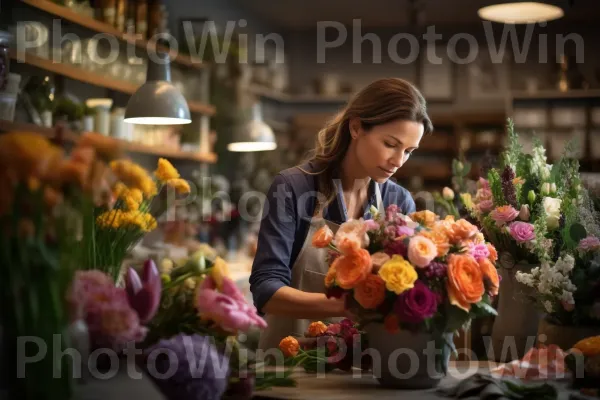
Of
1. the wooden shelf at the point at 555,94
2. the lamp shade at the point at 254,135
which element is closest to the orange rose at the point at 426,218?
the lamp shade at the point at 254,135

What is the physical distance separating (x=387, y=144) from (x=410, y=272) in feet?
2.30

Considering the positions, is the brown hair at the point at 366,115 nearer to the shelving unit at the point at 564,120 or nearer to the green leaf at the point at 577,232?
the green leaf at the point at 577,232

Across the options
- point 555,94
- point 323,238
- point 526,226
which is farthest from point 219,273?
point 555,94

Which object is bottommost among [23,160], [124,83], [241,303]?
[241,303]

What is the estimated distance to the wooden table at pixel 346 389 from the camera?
1520mm

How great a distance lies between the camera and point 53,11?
12.9 ft

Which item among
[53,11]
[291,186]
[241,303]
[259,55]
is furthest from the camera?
[259,55]

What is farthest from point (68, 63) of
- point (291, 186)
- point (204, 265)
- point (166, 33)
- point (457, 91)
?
point (457, 91)

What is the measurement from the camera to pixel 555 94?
809cm

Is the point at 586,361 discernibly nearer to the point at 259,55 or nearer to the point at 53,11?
the point at 53,11

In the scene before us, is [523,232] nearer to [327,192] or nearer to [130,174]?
[327,192]

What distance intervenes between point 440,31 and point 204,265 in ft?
25.4

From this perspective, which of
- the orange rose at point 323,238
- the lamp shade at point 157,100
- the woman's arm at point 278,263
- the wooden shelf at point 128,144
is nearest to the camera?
the orange rose at point 323,238

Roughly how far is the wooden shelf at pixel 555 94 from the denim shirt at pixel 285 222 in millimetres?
6181
